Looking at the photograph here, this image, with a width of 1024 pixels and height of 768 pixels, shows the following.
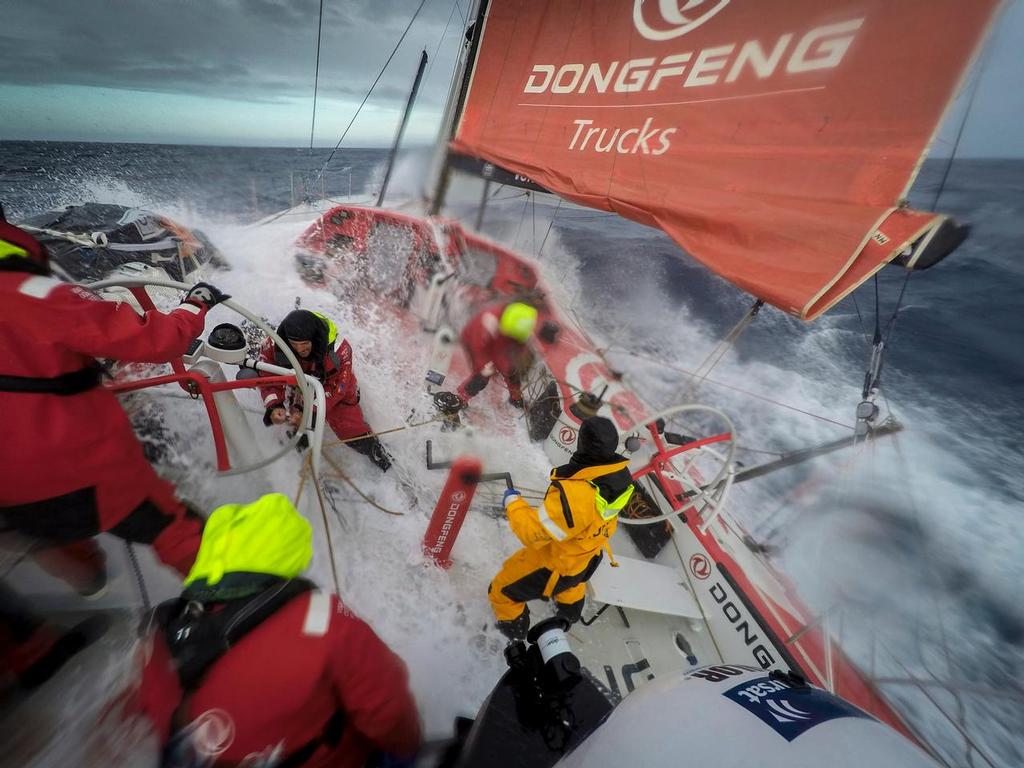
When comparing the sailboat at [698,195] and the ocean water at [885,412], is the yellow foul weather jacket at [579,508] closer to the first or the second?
the sailboat at [698,195]

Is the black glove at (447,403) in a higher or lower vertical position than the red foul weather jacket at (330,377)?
lower

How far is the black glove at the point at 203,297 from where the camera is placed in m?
1.72

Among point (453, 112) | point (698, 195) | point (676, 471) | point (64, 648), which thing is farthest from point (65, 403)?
point (453, 112)

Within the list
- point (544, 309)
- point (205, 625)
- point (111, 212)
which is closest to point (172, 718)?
point (205, 625)

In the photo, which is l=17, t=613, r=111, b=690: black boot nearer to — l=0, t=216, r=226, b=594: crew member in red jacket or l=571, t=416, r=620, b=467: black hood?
l=0, t=216, r=226, b=594: crew member in red jacket

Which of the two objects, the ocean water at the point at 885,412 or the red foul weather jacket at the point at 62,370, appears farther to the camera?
the ocean water at the point at 885,412

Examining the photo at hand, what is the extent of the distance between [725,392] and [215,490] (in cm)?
625

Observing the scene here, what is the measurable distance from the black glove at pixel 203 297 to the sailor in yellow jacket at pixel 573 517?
1.48m

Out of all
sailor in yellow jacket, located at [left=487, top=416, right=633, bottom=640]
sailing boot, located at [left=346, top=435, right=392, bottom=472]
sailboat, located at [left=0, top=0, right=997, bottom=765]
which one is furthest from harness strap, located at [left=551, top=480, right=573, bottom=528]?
sailing boot, located at [left=346, top=435, right=392, bottom=472]

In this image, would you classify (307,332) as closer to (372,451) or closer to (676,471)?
(372,451)

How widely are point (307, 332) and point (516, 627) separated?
6.81 feet

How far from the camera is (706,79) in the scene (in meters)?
2.06

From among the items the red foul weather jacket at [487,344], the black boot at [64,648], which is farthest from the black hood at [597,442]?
the red foul weather jacket at [487,344]

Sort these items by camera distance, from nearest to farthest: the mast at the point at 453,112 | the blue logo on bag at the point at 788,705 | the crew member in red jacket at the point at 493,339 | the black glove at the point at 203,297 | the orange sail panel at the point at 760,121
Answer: the blue logo on bag at the point at 788,705
the orange sail panel at the point at 760,121
the black glove at the point at 203,297
the mast at the point at 453,112
the crew member in red jacket at the point at 493,339
